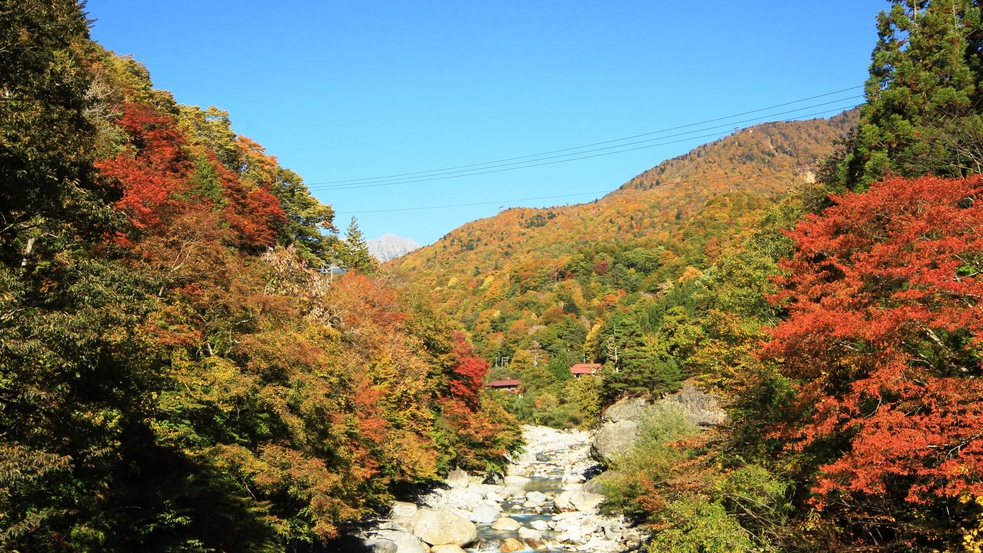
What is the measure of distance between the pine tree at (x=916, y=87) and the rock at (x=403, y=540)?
27788 millimetres

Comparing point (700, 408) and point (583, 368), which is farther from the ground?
point (700, 408)

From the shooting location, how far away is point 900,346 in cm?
1516

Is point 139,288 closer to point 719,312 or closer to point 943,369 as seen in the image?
point 943,369

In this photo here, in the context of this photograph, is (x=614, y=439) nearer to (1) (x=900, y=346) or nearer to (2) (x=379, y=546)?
(2) (x=379, y=546)

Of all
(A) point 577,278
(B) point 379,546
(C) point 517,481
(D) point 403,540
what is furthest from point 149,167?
(A) point 577,278

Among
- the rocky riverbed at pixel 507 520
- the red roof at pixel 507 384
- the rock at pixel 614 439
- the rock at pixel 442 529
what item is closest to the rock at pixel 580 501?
the rocky riverbed at pixel 507 520

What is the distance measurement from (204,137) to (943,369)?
46560 millimetres

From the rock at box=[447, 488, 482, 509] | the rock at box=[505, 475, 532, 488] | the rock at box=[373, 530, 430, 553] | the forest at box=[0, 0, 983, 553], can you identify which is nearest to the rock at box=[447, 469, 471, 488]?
the forest at box=[0, 0, 983, 553]

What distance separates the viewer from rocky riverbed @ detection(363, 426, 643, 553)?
105 ft

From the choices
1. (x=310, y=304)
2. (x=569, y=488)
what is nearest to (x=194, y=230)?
(x=310, y=304)

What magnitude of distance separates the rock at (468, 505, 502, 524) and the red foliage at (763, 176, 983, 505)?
25.2 metres

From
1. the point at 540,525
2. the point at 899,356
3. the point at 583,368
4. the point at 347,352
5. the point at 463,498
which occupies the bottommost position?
the point at 540,525

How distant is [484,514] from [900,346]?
30279mm

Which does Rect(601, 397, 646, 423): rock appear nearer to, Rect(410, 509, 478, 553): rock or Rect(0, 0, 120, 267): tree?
Rect(410, 509, 478, 553): rock
